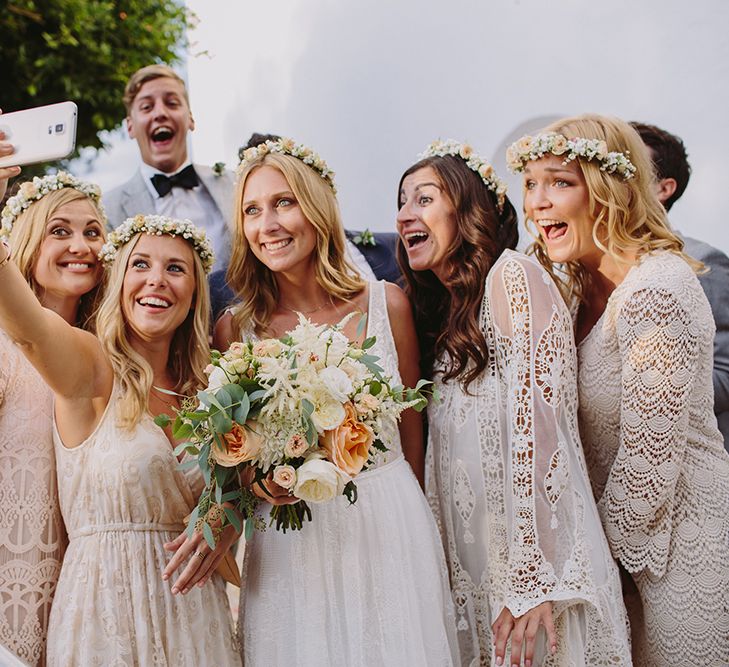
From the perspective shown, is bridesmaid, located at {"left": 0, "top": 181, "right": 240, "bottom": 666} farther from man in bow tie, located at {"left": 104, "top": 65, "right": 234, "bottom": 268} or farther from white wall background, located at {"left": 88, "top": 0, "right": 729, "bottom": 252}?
white wall background, located at {"left": 88, "top": 0, "right": 729, "bottom": 252}

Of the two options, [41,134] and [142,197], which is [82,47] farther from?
[41,134]

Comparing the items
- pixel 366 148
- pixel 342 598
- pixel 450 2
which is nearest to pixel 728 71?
pixel 450 2

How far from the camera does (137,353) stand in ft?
11.4

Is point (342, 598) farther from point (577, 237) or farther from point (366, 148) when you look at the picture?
point (366, 148)

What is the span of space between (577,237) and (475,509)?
116 cm

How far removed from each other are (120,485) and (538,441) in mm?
1469

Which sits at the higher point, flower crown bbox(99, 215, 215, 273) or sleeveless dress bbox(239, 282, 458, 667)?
flower crown bbox(99, 215, 215, 273)

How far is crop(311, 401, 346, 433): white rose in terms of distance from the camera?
9.25 feet

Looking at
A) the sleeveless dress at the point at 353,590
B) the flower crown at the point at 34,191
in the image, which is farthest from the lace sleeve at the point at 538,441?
the flower crown at the point at 34,191

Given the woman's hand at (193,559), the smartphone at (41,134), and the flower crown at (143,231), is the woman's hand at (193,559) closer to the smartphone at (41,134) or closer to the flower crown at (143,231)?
the flower crown at (143,231)

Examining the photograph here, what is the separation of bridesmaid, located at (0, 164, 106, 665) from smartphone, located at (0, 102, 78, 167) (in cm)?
117

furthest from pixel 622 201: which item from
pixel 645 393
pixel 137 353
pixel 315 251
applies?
pixel 137 353

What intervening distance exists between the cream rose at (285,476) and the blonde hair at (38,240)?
1.40 metres

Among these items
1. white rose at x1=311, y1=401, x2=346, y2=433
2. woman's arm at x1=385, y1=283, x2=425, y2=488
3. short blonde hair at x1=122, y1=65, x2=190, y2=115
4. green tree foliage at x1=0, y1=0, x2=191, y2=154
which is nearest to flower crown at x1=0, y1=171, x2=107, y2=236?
woman's arm at x1=385, y1=283, x2=425, y2=488
